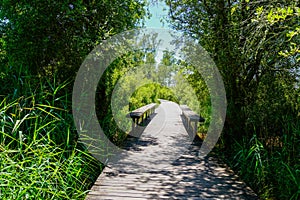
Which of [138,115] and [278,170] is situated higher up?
[138,115]

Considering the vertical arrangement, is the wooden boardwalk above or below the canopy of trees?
below

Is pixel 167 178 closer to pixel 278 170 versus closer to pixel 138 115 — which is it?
pixel 278 170

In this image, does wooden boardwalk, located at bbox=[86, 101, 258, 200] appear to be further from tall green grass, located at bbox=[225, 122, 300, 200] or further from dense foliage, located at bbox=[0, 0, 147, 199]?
dense foliage, located at bbox=[0, 0, 147, 199]

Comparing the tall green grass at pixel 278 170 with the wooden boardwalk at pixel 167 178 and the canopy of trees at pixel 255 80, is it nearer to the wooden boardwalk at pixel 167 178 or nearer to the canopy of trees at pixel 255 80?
the canopy of trees at pixel 255 80

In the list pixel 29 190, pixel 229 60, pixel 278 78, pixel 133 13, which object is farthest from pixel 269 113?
pixel 29 190

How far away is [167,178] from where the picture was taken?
3.79 m

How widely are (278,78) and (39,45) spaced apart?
3639 millimetres

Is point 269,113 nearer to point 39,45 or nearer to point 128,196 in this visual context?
point 128,196

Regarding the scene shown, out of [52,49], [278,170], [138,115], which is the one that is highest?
[52,49]

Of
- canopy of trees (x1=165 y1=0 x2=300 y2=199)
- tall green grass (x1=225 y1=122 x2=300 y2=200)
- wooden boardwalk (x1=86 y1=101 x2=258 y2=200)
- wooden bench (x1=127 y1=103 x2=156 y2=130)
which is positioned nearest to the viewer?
wooden boardwalk (x1=86 y1=101 x2=258 y2=200)

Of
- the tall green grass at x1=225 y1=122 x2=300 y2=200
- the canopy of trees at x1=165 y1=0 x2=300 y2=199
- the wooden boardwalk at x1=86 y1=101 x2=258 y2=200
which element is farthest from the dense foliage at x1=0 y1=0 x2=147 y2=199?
the tall green grass at x1=225 y1=122 x2=300 y2=200

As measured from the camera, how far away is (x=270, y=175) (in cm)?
371

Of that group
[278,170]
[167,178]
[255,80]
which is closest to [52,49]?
[167,178]

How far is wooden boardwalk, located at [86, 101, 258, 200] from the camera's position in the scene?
3.23 m
